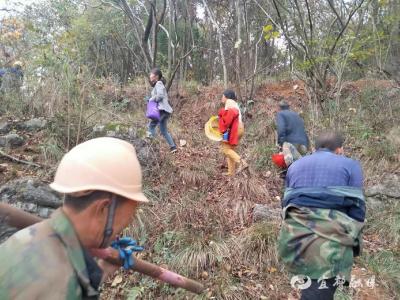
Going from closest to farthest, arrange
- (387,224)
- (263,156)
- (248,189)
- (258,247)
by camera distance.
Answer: (258,247)
(387,224)
(248,189)
(263,156)

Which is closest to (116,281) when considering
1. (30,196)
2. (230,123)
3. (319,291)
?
(30,196)

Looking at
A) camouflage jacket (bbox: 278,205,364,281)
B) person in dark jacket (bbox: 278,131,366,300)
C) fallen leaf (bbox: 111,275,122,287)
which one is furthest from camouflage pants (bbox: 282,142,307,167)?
camouflage jacket (bbox: 278,205,364,281)

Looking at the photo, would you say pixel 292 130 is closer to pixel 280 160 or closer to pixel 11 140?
pixel 280 160

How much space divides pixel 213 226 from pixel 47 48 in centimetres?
440

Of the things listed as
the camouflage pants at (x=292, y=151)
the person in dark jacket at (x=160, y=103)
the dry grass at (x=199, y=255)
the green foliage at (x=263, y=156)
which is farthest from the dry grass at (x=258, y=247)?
the person in dark jacket at (x=160, y=103)

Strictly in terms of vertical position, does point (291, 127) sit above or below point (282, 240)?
above

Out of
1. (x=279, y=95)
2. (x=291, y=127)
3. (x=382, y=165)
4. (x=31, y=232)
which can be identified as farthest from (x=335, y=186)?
(x=279, y=95)

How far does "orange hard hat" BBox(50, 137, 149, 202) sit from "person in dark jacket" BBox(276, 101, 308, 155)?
586 cm

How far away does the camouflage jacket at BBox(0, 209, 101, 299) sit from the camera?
1.27 metres

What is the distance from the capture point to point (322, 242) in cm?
331

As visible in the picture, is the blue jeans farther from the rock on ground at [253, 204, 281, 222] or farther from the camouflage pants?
the rock on ground at [253, 204, 281, 222]

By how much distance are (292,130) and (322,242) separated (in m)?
4.04

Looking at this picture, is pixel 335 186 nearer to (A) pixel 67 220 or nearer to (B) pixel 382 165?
(A) pixel 67 220

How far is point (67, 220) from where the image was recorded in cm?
141
